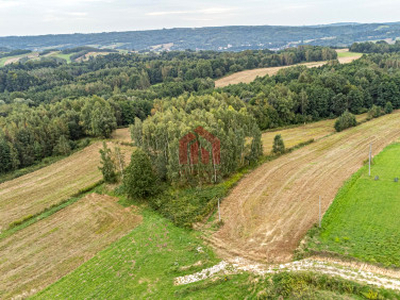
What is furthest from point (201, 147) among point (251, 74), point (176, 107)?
point (251, 74)

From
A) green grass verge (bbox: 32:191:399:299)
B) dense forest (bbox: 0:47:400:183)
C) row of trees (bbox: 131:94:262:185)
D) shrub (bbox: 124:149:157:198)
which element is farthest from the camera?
dense forest (bbox: 0:47:400:183)

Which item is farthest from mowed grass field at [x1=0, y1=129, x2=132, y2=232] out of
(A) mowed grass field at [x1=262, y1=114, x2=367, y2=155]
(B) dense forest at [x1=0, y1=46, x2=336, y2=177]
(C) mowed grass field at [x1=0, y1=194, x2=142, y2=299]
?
(A) mowed grass field at [x1=262, y1=114, x2=367, y2=155]

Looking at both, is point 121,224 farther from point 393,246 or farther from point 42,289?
point 393,246

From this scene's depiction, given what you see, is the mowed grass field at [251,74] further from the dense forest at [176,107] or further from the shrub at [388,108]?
the shrub at [388,108]

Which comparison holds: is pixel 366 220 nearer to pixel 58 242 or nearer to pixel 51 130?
pixel 58 242

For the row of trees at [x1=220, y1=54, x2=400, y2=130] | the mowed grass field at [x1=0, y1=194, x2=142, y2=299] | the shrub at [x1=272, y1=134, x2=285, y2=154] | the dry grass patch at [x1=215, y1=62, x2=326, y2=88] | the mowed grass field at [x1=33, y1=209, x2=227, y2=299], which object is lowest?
the mowed grass field at [x1=0, y1=194, x2=142, y2=299]

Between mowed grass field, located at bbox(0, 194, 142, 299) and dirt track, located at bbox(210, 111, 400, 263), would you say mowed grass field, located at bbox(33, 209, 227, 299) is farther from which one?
dirt track, located at bbox(210, 111, 400, 263)

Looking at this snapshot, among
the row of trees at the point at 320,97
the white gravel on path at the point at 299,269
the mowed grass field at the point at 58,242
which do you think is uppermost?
the row of trees at the point at 320,97

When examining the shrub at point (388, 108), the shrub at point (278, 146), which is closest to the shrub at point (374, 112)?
the shrub at point (388, 108)
